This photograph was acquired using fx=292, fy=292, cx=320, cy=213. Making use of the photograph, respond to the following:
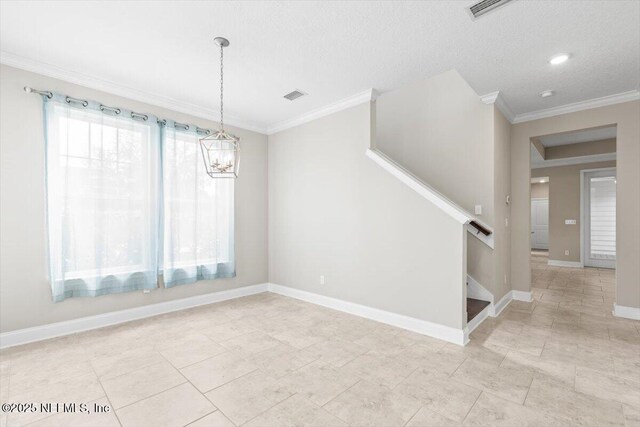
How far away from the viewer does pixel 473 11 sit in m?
2.29

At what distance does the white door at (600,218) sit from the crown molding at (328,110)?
7129 millimetres

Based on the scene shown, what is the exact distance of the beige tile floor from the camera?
6.36 feet

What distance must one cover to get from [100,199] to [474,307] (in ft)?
15.7

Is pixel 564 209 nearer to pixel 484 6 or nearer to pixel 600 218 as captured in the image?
pixel 600 218

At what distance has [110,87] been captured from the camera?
3564 millimetres

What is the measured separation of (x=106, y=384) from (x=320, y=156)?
140 inches

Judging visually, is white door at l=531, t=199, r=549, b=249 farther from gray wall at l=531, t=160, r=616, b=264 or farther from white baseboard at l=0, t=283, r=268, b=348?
white baseboard at l=0, t=283, r=268, b=348

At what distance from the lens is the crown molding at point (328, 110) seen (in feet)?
12.6

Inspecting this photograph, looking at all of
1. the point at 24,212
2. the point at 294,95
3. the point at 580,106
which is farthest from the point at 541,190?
the point at 24,212

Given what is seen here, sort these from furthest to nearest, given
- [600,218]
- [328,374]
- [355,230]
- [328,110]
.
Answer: [600,218]
[328,110]
[355,230]
[328,374]

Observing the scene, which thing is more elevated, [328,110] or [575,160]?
[328,110]

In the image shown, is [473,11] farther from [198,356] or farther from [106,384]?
[106,384]

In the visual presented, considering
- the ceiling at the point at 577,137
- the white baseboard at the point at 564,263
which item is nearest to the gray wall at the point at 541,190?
the white baseboard at the point at 564,263

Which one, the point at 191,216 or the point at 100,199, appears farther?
the point at 191,216
